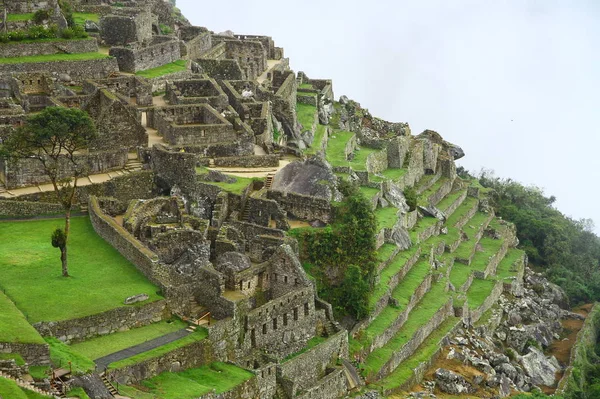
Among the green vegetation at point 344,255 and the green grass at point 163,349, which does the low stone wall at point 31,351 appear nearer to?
the green grass at point 163,349

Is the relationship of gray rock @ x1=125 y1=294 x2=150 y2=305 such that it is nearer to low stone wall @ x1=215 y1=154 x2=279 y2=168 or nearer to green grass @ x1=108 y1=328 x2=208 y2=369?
green grass @ x1=108 y1=328 x2=208 y2=369

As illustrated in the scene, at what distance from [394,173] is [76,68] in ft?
75.8

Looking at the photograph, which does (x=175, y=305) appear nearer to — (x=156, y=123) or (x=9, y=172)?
(x=9, y=172)

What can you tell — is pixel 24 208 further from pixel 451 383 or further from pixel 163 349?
pixel 451 383

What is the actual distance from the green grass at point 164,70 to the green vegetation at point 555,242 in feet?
113

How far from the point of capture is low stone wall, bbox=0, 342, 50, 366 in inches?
1494

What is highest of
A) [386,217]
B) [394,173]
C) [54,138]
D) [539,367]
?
[54,138]

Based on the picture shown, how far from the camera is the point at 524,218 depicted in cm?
9731

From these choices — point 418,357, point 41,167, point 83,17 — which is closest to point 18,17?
point 83,17

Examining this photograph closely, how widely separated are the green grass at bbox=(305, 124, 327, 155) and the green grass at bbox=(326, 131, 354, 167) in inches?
28.5

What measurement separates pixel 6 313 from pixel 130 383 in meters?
5.11

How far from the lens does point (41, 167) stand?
55.9m

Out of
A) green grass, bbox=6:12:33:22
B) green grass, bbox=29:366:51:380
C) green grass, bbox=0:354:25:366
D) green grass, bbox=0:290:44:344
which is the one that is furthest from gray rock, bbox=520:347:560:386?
green grass, bbox=0:354:25:366

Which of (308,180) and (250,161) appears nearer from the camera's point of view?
(308,180)
